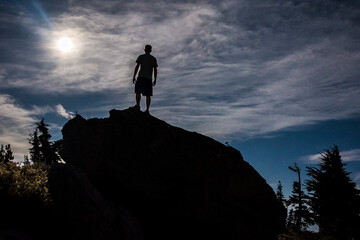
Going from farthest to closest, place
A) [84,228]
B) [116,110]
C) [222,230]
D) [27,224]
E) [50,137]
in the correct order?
[50,137], [116,110], [222,230], [27,224], [84,228]

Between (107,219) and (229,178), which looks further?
(229,178)

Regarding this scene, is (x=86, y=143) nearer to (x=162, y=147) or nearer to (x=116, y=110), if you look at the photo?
(x=116, y=110)

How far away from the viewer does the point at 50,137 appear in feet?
122

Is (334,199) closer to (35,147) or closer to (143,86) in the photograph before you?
(143,86)

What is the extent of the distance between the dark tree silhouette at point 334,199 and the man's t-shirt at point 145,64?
436 inches

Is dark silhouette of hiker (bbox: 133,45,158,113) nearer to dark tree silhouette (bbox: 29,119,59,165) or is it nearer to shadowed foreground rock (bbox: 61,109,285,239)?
shadowed foreground rock (bbox: 61,109,285,239)

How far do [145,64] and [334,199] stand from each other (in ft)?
39.9

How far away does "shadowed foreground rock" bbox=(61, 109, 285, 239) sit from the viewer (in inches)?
341

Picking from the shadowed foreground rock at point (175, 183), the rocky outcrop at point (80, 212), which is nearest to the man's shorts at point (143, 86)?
the shadowed foreground rock at point (175, 183)

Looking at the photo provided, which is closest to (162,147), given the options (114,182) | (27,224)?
(114,182)

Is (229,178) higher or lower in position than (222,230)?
higher

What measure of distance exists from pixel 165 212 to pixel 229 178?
2453 millimetres

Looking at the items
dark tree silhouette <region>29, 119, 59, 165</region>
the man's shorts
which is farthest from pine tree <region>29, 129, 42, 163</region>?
the man's shorts

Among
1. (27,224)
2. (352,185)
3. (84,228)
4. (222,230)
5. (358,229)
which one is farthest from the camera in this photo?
(352,185)
